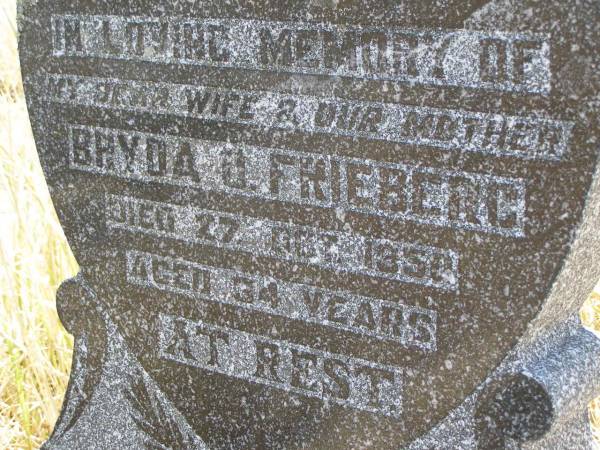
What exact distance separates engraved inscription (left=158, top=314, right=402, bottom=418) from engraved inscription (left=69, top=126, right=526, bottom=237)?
358 mm

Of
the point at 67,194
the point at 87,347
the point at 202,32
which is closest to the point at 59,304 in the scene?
the point at 87,347

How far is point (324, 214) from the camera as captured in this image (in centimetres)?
189

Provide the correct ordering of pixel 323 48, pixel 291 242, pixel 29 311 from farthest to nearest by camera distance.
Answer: pixel 29 311 < pixel 291 242 < pixel 323 48

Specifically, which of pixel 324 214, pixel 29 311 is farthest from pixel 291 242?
pixel 29 311

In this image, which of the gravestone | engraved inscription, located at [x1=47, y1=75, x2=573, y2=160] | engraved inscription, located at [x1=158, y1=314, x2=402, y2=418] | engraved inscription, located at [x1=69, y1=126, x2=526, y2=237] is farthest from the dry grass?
engraved inscription, located at [x1=47, y1=75, x2=573, y2=160]

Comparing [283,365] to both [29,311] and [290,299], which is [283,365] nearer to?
[290,299]

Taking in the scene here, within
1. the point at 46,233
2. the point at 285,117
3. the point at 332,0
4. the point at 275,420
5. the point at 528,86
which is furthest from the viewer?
the point at 46,233

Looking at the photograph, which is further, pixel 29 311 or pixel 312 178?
pixel 29 311

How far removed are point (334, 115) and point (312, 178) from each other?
0.15m

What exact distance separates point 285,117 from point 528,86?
53cm

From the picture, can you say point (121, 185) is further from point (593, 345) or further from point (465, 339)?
point (593, 345)

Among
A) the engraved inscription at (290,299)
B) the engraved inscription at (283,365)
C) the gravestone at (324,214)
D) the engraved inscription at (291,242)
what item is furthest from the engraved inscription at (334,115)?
the engraved inscription at (283,365)

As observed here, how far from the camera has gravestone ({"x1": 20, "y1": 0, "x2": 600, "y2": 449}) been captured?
1643mm

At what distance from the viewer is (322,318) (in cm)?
197
